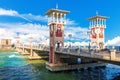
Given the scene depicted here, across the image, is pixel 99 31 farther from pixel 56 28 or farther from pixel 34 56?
pixel 34 56

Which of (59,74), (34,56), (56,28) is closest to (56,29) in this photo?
(56,28)

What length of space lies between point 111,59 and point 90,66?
3240cm

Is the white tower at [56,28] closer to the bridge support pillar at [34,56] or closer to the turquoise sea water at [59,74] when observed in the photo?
the turquoise sea water at [59,74]

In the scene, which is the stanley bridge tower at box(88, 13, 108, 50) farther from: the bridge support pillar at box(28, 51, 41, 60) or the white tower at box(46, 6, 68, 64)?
the bridge support pillar at box(28, 51, 41, 60)

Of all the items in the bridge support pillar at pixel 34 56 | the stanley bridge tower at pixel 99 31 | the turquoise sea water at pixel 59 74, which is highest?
the stanley bridge tower at pixel 99 31

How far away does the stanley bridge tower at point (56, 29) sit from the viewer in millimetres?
64125

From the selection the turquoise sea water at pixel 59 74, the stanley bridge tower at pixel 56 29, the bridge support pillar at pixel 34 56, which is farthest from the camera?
the bridge support pillar at pixel 34 56

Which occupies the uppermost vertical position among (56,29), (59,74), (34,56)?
(56,29)

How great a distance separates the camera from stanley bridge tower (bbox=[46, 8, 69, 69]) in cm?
6412

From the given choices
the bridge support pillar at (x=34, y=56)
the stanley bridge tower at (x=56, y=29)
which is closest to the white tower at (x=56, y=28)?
the stanley bridge tower at (x=56, y=29)

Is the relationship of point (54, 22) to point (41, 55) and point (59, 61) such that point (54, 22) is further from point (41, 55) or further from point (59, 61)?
point (41, 55)

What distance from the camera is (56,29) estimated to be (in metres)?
65.4

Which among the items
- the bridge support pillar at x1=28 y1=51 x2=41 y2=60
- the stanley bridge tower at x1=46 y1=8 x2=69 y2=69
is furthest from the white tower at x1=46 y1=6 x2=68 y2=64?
the bridge support pillar at x1=28 y1=51 x2=41 y2=60

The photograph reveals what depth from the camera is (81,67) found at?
63000 mm
